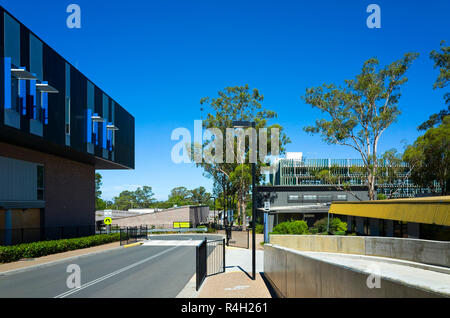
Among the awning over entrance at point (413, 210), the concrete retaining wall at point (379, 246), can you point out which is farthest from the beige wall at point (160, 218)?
the concrete retaining wall at point (379, 246)

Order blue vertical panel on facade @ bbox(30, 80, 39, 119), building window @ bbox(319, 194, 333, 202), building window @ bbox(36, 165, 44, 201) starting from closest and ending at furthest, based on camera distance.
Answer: blue vertical panel on facade @ bbox(30, 80, 39, 119)
building window @ bbox(36, 165, 44, 201)
building window @ bbox(319, 194, 333, 202)

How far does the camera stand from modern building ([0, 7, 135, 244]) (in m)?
22.7

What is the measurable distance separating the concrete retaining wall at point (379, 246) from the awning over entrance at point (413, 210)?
1321 mm

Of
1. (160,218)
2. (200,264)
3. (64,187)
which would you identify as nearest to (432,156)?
(64,187)

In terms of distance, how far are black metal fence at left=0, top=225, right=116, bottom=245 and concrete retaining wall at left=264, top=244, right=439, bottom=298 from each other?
69.3ft

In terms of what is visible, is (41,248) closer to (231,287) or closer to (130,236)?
(231,287)

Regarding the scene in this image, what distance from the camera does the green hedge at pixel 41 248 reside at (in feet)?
70.2

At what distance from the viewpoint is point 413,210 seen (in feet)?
69.6

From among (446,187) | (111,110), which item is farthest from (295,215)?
(111,110)

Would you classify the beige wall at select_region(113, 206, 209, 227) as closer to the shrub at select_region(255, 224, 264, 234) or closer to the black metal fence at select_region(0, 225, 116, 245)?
the shrub at select_region(255, 224, 264, 234)

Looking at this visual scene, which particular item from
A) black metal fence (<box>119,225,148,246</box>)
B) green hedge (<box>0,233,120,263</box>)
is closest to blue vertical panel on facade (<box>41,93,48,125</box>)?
green hedge (<box>0,233,120,263</box>)
